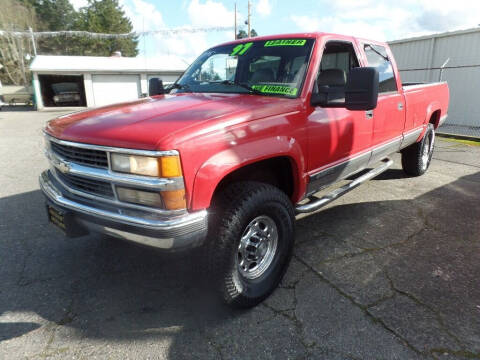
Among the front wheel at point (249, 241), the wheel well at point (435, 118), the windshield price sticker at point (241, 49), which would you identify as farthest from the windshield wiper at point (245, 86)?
the wheel well at point (435, 118)

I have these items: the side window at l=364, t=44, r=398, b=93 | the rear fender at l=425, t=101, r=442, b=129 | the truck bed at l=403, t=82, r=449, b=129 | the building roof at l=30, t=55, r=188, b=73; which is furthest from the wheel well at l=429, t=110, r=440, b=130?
the building roof at l=30, t=55, r=188, b=73

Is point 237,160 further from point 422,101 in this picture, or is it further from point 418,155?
point 418,155

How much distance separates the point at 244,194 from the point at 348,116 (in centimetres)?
158

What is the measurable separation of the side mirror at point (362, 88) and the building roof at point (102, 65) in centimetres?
2448

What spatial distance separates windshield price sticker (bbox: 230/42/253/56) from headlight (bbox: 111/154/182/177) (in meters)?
1.93

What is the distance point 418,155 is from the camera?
535 cm

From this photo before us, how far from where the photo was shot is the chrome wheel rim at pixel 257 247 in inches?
97.5

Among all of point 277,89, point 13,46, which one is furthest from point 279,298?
point 13,46

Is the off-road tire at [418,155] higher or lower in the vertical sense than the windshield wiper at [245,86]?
lower

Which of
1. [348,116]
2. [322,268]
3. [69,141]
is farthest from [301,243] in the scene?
[69,141]

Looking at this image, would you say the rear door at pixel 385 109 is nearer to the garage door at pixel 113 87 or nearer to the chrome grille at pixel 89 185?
the chrome grille at pixel 89 185

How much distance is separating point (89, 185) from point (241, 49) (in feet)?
6.85

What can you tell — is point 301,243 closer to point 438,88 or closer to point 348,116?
point 348,116

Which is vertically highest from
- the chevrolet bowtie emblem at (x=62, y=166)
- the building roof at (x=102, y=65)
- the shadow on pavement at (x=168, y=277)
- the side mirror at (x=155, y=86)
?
the building roof at (x=102, y=65)
